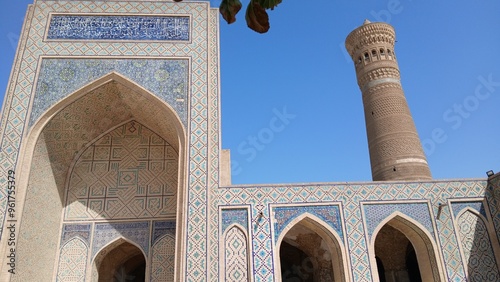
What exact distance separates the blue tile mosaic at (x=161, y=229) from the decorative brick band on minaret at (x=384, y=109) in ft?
16.5

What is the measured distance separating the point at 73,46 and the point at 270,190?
3.96m

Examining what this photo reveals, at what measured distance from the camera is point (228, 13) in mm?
2211

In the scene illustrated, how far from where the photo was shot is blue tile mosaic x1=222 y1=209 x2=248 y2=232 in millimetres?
6199

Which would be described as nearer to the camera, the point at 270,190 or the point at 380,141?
the point at 270,190

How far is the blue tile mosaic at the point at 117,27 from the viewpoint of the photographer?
7.41 meters

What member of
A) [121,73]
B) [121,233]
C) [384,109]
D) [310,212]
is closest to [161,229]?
[121,233]

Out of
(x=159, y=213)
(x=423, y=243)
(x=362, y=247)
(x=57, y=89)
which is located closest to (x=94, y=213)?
(x=159, y=213)

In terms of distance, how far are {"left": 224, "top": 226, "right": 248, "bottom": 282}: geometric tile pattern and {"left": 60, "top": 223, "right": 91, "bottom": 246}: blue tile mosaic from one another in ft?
7.96

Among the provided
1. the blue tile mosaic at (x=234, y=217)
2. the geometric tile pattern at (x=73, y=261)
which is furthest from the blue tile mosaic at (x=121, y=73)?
the geometric tile pattern at (x=73, y=261)

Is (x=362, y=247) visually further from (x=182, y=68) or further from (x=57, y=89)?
(x=57, y=89)

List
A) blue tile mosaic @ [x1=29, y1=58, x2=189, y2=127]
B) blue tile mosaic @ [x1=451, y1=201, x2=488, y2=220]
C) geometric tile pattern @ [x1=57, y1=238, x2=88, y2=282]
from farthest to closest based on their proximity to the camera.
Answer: blue tile mosaic @ [x1=29, y1=58, x2=189, y2=127] → geometric tile pattern @ [x1=57, y1=238, x2=88, y2=282] → blue tile mosaic @ [x1=451, y1=201, x2=488, y2=220]

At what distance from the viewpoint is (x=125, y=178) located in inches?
299

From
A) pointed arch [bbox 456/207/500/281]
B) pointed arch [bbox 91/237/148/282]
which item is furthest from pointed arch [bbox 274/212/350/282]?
pointed arch [bbox 91/237/148/282]

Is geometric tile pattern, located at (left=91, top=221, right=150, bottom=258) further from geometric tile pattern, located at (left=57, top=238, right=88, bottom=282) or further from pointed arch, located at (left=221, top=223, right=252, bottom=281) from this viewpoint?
pointed arch, located at (left=221, top=223, right=252, bottom=281)
